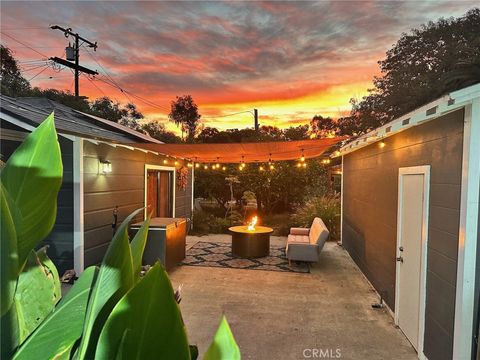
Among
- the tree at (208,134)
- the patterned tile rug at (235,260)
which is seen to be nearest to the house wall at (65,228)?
the patterned tile rug at (235,260)

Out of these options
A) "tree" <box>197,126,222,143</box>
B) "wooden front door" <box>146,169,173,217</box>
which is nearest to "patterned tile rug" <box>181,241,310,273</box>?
"wooden front door" <box>146,169,173,217</box>

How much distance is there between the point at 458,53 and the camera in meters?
14.5

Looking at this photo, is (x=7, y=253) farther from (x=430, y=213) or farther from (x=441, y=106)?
(x=430, y=213)

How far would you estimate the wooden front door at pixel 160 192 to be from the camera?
26.0 ft

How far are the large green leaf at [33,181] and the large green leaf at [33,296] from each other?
0.07 metres

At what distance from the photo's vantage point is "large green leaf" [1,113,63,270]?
38 centimetres

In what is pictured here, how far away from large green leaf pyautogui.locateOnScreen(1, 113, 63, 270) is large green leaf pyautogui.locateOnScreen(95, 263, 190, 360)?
138 millimetres

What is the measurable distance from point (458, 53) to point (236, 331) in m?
16.5

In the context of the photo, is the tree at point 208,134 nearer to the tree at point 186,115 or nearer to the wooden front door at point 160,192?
the tree at point 186,115

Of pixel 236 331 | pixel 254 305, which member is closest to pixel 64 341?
pixel 236 331

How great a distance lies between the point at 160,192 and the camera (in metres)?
8.55

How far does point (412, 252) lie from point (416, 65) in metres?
16.7

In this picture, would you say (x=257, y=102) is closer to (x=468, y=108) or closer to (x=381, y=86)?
(x=468, y=108)

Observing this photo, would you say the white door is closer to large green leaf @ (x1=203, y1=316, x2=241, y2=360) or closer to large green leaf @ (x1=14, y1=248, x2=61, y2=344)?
large green leaf @ (x1=203, y1=316, x2=241, y2=360)
